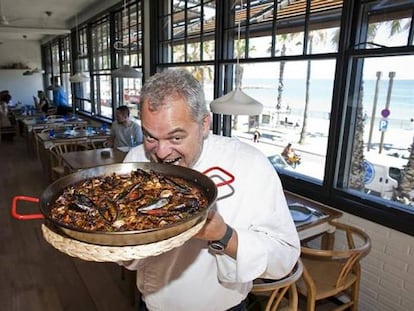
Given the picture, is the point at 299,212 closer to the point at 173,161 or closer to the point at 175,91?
the point at 173,161

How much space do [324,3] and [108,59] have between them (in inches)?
188

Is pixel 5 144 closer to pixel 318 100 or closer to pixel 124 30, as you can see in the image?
pixel 124 30

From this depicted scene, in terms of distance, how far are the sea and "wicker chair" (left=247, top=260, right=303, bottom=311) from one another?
3.87ft

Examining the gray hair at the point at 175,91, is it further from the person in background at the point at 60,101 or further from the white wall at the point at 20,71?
the white wall at the point at 20,71

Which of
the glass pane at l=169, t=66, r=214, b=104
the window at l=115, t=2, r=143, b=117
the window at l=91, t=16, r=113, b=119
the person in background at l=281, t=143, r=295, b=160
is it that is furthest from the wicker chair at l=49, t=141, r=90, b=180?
the person in background at l=281, t=143, r=295, b=160

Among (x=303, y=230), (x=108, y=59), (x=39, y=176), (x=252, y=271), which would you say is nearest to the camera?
(x=252, y=271)

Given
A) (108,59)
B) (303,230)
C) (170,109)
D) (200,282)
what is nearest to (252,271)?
(200,282)

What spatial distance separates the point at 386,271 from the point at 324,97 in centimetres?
127

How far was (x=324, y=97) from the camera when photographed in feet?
8.17

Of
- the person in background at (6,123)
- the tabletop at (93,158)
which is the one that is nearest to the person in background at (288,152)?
the tabletop at (93,158)

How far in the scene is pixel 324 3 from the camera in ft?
7.86

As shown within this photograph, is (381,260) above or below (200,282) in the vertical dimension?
below

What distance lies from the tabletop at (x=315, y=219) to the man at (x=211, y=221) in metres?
1.00

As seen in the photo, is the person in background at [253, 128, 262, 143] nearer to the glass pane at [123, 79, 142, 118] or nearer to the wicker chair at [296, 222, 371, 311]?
the wicker chair at [296, 222, 371, 311]
